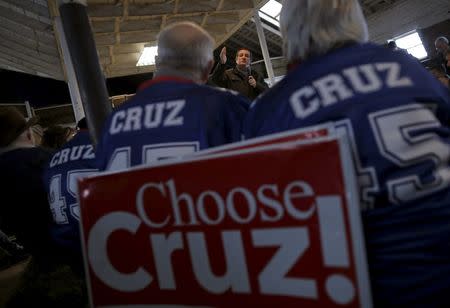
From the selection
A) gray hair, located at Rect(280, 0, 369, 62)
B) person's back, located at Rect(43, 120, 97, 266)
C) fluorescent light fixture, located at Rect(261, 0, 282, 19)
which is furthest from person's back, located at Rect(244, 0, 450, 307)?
fluorescent light fixture, located at Rect(261, 0, 282, 19)

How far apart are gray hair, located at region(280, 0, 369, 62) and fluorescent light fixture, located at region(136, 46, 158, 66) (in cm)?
785

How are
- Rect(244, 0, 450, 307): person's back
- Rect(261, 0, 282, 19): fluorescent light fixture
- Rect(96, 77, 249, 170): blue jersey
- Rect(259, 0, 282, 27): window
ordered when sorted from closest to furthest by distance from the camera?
Rect(244, 0, 450, 307): person's back, Rect(96, 77, 249, 170): blue jersey, Rect(261, 0, 282, 19): fluorescent light fixture, Rect(259, 0, 282, 27): window

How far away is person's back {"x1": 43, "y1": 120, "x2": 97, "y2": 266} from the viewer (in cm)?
234

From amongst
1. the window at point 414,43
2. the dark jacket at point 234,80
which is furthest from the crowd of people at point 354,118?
the window at point 414,43

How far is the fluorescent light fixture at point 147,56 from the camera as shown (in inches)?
348

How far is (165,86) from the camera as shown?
5.66ft

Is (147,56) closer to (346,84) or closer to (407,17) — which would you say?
(407,17)

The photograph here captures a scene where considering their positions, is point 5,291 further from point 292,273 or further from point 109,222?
point 292,273

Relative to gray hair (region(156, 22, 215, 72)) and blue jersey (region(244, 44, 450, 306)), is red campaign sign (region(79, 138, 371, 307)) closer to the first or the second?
blue jersey (region(244, 44, 450, 306))

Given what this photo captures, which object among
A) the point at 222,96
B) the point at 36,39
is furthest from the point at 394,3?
the point at 222,96

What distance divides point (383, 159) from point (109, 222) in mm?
828

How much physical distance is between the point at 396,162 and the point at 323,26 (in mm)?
546

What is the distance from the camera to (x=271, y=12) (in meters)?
11.3

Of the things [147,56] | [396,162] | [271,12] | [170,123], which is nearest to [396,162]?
[396,162]
